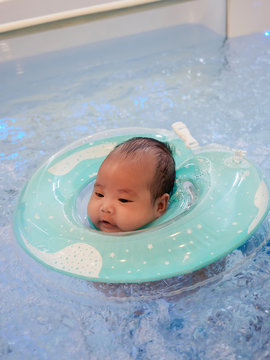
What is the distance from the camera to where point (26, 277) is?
5.90 feet

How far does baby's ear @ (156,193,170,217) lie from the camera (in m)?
1.70

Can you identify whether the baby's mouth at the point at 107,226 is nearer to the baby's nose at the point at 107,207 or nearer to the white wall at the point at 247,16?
the baby's nose at the point at 107,207

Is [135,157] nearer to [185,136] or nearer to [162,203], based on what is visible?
[162,203]

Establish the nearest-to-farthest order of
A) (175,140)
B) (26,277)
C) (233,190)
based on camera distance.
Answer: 1. (233,190)
2. (26,277)
3. (175,140)

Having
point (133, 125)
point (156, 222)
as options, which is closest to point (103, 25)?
point (133, 125)

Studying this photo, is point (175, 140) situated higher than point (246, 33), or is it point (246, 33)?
point (175, 140)

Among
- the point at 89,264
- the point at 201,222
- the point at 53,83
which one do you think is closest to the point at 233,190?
the point at 201,222

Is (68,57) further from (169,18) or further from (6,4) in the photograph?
(169,18)

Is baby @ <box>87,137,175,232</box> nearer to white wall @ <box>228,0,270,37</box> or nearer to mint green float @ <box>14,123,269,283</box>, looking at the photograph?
mint green float @ <box>14,123,269,283</box>

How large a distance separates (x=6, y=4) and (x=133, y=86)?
154 centimetres

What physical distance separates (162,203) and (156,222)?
0.10 meters

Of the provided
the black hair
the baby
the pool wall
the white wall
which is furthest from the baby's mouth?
the white wall

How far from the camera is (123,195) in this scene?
1610mm

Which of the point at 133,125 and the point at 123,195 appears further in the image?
the point at 133,125
